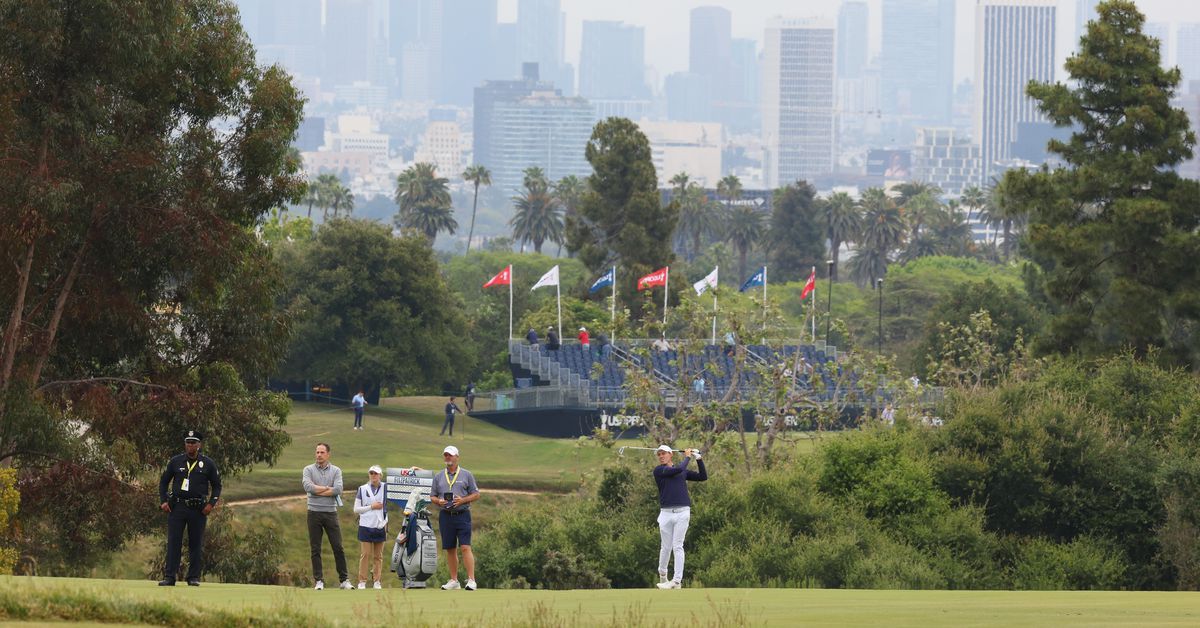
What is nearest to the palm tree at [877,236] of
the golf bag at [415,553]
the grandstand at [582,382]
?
the grandstand at [582,382]

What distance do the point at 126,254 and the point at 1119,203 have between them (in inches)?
1019

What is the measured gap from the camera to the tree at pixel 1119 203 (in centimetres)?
4491

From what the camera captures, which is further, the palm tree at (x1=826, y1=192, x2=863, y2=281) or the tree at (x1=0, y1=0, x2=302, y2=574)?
the palm tree at (x1=826, y1=192, x2=863, y2=281)

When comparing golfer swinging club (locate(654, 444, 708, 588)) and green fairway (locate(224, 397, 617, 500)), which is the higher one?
golfer swinging club (locate(654, 444, 708, 588))

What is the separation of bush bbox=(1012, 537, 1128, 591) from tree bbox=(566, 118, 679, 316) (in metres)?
56.7

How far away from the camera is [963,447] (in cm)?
3378

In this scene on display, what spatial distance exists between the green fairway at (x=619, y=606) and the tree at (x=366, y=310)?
171 feet

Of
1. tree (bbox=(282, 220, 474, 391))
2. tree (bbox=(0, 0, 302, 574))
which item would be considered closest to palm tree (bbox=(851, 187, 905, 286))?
tree (bbox=(282, 220, 474, 391))

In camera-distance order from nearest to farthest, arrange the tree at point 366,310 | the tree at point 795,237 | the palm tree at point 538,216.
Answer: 1. the tree at point 366,310
2. the tree at point 795,237
3. the palm tree at point 538,216

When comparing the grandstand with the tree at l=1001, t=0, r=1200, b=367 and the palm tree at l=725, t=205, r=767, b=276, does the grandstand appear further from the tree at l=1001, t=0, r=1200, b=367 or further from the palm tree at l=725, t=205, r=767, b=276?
the palm tree at l=725, t=205, r=767, b=276

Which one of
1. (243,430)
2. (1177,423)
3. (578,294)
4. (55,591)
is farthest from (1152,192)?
(578,294)

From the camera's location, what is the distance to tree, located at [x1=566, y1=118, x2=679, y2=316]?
88.7 meters

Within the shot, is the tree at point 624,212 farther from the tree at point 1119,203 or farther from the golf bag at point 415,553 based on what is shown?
the golf bag at point 415,553

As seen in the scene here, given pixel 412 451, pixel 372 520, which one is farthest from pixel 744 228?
pixel 372 520
